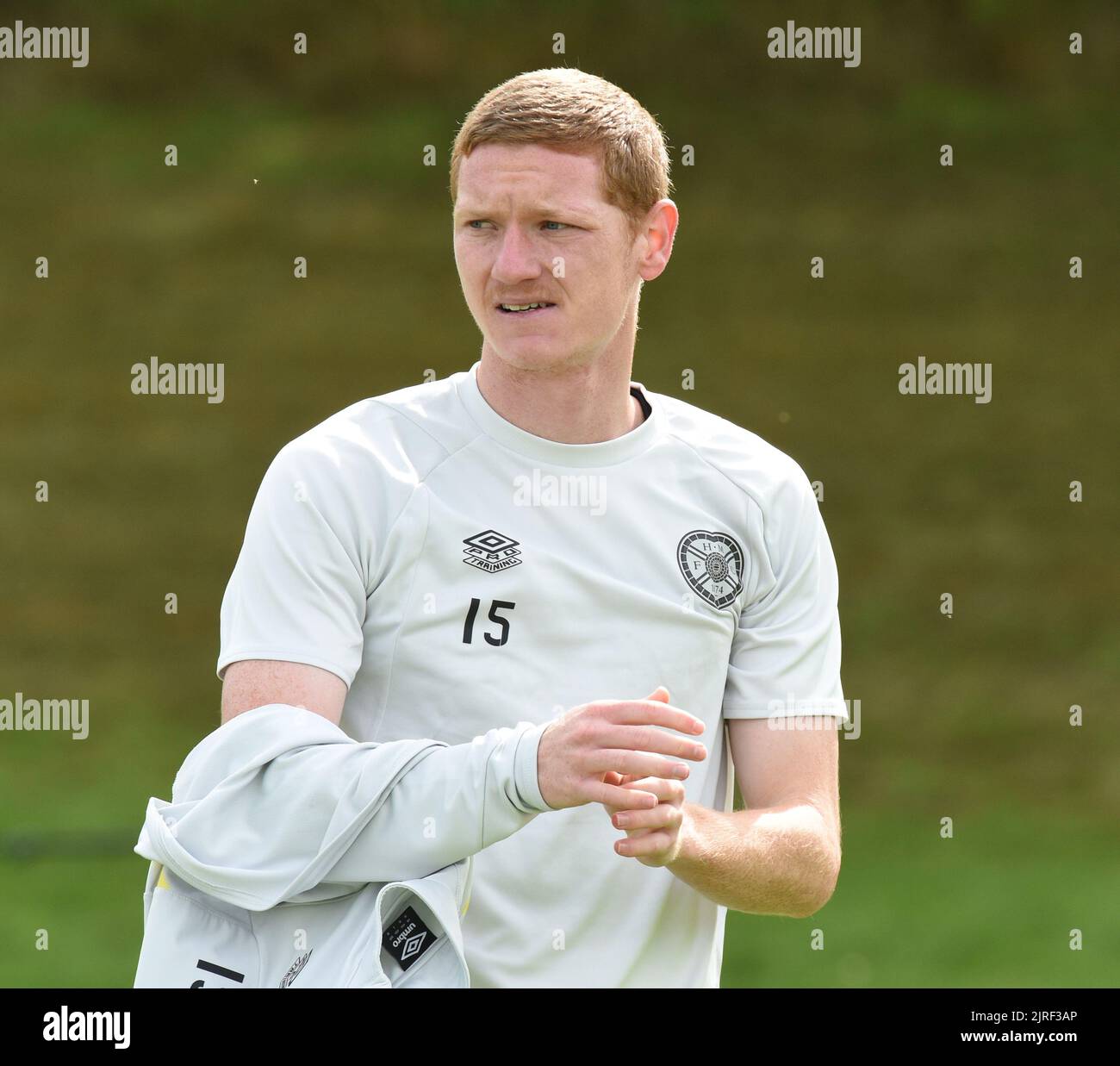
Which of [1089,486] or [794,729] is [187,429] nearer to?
Result: [1089,486]

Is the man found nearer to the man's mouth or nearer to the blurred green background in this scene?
the man's mouth

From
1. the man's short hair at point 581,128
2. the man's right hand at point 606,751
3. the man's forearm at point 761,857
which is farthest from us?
the man's short hair at point 581,128

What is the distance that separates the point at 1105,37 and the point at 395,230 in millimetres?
6019

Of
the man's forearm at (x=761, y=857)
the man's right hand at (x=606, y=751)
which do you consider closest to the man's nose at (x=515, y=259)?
the man's right hand at (x=606, y=751)

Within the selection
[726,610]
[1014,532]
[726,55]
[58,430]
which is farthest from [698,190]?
[726,610]

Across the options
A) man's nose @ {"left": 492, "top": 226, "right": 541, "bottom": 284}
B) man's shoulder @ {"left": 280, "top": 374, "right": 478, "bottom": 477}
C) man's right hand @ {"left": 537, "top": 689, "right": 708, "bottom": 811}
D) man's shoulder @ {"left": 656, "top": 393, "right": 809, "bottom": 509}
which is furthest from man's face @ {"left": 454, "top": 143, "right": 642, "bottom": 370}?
man's right hand @ {"left": 537, "top": 689, "right": 708, "bottom": 811}

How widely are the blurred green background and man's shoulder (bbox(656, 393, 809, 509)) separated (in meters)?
6.00

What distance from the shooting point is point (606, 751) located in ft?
7.73

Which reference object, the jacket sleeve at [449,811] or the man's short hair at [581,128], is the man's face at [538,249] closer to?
the man's short hair at [581,128]

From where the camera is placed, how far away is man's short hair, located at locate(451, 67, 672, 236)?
2746 millimetres

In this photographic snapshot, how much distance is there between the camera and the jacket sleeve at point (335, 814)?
2400 millimetres

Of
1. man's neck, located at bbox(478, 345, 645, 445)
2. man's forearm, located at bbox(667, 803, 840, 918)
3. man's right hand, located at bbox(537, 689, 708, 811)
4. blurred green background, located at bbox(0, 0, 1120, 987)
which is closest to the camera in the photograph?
man's right hand, located at bbox(537, 689, 708, 811)

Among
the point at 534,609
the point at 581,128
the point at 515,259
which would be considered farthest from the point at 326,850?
the point at 581,128

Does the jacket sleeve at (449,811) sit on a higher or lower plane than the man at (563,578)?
lower
